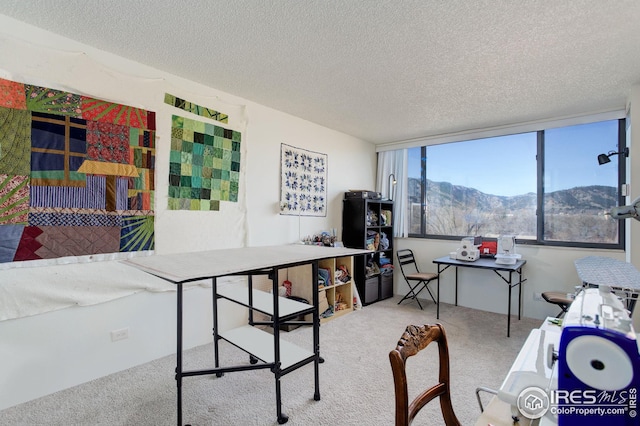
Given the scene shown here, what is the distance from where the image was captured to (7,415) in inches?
78.7

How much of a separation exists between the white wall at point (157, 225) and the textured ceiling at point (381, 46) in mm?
145

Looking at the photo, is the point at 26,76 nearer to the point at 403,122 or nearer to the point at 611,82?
the point at 403,122

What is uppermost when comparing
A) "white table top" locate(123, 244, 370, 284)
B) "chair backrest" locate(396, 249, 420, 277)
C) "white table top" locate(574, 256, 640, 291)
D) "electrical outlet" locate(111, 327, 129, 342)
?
"white table top" locate(574, 256, 640, 291)

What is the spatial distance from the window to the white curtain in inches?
5.8

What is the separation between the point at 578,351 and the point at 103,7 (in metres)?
2.79

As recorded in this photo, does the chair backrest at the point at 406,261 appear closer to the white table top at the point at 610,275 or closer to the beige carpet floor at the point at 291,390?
the beige carpet floor at the point at 291,390

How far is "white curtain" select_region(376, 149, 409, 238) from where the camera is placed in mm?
5102

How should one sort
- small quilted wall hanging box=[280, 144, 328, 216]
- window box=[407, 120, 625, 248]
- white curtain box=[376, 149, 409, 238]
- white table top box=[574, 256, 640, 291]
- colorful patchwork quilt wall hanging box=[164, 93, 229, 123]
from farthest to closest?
white curtain box=[376, 149, 409, 238] → small quilted wall hanging box=[280, 144, 328, 216] → window box=[407, 120, 625, 248] → colorful patchwork quilt wall hanging box=[164, 93, 229, 123] → white table top box=[574, 256, 640, 291]

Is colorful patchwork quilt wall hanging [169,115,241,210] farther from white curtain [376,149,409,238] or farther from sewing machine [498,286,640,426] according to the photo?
sewing machine [498,286,640,426]

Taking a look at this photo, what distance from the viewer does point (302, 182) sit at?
4.20 meters

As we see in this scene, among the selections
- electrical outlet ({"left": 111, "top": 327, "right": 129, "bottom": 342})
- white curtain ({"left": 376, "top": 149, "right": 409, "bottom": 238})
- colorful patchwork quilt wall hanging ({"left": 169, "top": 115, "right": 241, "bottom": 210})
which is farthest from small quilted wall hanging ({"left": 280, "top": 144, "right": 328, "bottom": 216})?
electrical outlet ({"left": 111, "top": 327, "right": 129, "bottom": 342})

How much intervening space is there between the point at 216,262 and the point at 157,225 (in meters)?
1.22

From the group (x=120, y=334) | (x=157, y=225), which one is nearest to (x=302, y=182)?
(x=157, y=225)

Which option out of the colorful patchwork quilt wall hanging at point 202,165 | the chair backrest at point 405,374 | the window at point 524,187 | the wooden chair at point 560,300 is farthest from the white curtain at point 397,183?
the chair backrest at point 405,374
